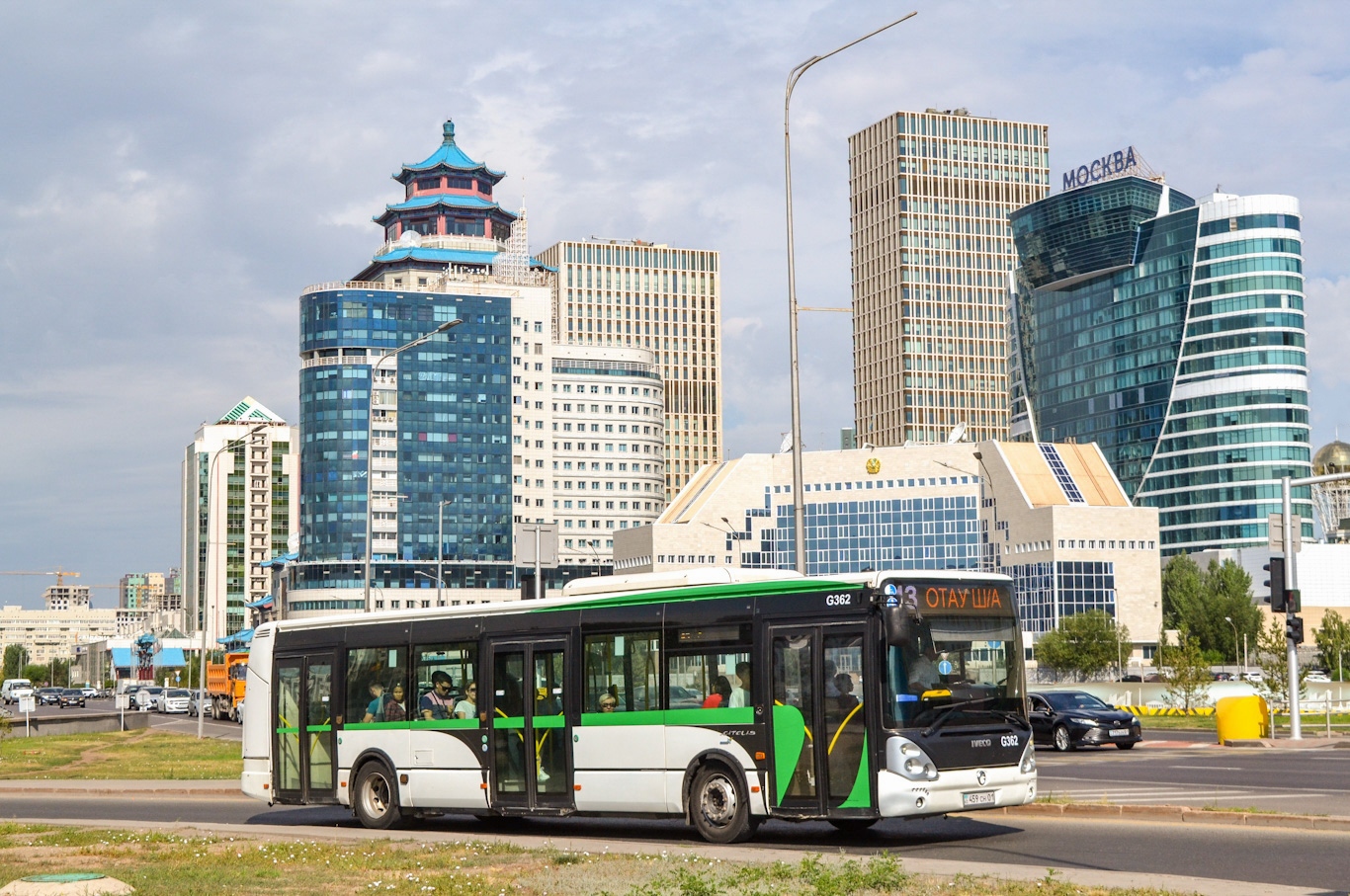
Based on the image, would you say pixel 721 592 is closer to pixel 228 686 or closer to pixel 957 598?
pixel 957 598

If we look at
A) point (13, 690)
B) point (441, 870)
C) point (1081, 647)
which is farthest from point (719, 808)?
point (1081, 647)

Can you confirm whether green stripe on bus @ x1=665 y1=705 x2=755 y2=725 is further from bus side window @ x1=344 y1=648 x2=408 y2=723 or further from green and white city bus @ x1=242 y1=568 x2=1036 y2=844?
bus side window @ x1=344 y1=648 x2=408 y2=723

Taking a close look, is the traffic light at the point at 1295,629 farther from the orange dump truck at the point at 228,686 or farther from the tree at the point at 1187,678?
the orange dump truck at the point at 228,686

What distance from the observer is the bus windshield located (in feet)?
56.7

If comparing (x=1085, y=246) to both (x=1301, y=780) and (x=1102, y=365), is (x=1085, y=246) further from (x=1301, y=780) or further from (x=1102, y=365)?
(x=1301, y=780)

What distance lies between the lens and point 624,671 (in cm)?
1961

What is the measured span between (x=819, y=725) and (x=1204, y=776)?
12.4 meters

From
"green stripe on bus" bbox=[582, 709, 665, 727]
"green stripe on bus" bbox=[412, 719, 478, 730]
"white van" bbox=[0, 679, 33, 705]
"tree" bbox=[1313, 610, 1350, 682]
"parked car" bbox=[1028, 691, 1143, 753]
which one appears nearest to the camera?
"green stripe on bus" bbox=[582, 709, 665, 727]

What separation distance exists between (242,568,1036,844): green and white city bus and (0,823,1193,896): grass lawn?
173 centimetres

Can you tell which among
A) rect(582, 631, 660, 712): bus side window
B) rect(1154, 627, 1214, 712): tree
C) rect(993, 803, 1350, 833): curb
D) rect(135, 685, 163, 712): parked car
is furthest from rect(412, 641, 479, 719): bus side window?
rect(135, 685, 163, 712): parked car

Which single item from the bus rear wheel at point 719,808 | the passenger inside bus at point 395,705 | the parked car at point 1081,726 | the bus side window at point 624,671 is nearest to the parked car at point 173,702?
the parked car at point 1081,726

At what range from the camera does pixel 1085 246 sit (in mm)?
194500

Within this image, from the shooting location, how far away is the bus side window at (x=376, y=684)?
72.9ft

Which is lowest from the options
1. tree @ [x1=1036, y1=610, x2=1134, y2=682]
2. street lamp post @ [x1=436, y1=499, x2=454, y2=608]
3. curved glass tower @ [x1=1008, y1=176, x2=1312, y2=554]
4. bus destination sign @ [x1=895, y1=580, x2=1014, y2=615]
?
tree @ [x1=1036, y1=610, x2=1134, y2=682]
